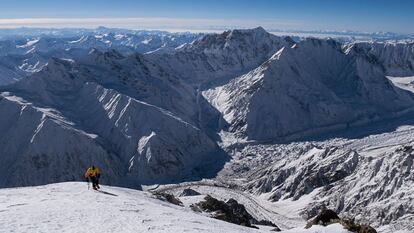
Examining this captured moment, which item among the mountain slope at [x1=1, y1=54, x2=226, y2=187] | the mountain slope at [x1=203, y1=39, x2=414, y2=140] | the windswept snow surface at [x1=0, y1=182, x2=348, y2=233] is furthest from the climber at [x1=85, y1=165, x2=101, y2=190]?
the mountain slope at [x1=203, y1=39, x2=414, y2=140]

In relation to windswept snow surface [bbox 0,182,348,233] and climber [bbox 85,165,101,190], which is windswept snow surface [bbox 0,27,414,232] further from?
climber [bbox 85,165,101,190]

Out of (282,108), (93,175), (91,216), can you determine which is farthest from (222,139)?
(91,216)

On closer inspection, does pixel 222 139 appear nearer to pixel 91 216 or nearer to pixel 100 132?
pixel 100 132

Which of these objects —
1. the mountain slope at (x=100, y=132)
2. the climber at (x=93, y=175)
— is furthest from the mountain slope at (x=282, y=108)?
the climber at (x=93, y=175)

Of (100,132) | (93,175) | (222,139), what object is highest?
(93,175)

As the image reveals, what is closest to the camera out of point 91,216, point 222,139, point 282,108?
point 91,216

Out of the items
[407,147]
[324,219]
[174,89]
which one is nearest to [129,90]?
[174,89]

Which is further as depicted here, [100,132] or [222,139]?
[222,139]

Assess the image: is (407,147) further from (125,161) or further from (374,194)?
(125,161)
